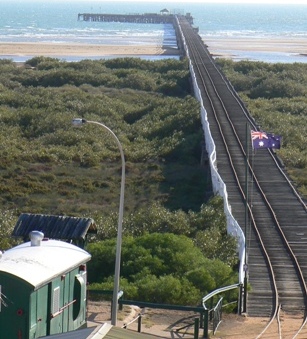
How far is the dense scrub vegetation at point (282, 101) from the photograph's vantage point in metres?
43.3

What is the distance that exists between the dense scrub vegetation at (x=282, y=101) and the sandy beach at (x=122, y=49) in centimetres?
2768

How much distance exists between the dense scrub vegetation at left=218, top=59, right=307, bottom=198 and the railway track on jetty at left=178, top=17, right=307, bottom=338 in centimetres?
221

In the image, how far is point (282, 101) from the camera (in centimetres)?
6388

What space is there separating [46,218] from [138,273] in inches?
135

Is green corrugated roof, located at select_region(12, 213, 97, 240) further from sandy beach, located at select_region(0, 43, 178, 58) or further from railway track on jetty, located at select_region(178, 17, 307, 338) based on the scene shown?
sandy beach, located at select_region(0, 43, 178, 58)

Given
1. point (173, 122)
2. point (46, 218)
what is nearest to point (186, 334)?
point (46, 218)

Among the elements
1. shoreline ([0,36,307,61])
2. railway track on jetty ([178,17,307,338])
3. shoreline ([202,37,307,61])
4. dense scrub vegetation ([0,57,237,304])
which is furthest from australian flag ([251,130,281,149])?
shoreline ([202,37,307,61])

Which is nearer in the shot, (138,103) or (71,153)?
(71,153)

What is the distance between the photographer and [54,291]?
1519cm

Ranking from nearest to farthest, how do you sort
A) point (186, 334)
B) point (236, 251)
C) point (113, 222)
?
point (186, 334), point (236, 251), point (113, 222)

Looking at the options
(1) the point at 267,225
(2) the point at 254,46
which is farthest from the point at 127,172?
(2) the point at 254,46

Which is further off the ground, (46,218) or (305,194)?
(46,218)

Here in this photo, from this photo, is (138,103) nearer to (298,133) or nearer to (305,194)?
(298,133)

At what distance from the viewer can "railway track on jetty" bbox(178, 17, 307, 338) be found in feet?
70.1
